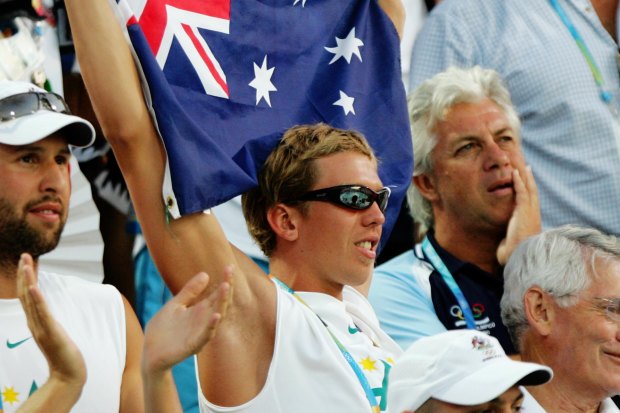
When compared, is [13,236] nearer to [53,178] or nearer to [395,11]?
[53,178]

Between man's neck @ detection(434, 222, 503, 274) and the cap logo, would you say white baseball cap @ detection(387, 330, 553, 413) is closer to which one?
the cap logo

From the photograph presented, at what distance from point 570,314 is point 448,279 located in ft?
1.96

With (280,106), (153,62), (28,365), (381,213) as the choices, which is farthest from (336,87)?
(28,365)

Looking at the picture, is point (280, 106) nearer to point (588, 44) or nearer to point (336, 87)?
point (336, 87)

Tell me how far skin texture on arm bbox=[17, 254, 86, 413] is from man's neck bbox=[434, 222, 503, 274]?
214 cm

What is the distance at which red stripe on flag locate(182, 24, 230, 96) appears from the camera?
3600mm

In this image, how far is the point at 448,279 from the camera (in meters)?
4.57

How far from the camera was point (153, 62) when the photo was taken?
3188mm

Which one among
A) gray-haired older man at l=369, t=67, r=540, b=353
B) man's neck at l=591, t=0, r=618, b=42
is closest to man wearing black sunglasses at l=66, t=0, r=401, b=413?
gray-haired older man at l=369, t=67, r=540, b=353

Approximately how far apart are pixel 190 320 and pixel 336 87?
152 cm

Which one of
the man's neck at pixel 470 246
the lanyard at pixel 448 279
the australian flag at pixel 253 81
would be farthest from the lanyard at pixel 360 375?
the man's neck at pixel 470 246

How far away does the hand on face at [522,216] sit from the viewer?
15.5ft

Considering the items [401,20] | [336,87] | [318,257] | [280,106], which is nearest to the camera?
[318,257]

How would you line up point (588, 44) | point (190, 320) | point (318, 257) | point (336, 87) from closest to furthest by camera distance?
point (190, 320)
point (318, 257)
point (336, 87)
point (588, 44)
